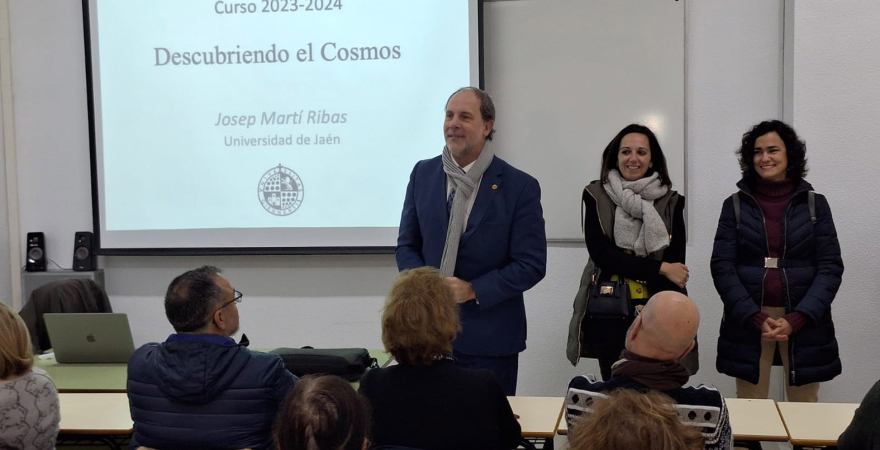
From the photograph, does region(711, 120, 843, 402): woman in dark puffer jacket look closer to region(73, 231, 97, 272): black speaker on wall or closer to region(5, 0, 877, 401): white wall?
region(5, 0, 877, 401): white wall

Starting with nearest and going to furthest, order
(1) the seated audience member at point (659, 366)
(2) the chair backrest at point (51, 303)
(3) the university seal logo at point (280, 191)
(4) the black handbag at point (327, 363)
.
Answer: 1. (1) the seated audience member at point (659, 366)
2. (4) the black handbag at point (327, 363)
3. (2) the chair backrest at point (51, 303)
4. (3) the university seal logo at point (280, 191)

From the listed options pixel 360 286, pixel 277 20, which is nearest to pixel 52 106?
pixel 277 20

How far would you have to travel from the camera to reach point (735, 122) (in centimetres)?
420

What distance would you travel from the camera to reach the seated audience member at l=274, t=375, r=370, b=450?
1444 mm

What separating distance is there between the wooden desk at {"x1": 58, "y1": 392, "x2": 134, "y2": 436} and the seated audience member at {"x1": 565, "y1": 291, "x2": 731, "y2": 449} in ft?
4.66

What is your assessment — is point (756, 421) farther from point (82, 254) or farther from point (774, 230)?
point (82, 254)

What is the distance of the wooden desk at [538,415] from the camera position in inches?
90.4

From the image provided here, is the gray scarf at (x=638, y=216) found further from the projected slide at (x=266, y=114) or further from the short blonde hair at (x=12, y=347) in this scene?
the short blonde hair at (x=12, y=347)

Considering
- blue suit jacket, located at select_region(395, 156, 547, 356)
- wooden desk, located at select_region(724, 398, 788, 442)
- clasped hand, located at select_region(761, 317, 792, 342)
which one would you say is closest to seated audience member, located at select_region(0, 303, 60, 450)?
blue suit jacket, located at select_region(395, 156, 547, 356)

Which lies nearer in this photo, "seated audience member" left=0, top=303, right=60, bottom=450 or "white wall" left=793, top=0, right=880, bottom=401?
"seated audience member" left=0, top=303, right=60, bottom=450

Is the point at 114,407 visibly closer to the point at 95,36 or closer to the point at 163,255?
the point at 163,255

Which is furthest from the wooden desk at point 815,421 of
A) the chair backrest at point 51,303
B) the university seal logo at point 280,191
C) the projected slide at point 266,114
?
the chair backrest at point 51,303

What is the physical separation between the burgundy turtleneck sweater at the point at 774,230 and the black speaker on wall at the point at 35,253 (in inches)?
159

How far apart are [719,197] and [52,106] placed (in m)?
3.96
